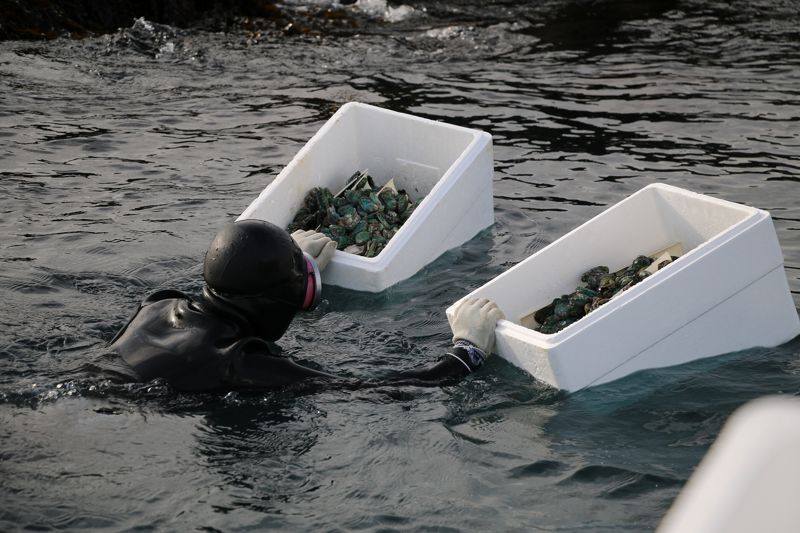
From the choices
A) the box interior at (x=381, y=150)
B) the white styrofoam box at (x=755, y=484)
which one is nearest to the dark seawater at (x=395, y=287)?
the box interior at (x=381, y=150)

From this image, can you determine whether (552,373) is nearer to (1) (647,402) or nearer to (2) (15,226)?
(1) (647,402)

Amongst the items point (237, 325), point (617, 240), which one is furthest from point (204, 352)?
point (617, 240)

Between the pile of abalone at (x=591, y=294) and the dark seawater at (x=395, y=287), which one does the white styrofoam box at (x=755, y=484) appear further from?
Result: the pile of abalone at (x=591, y=294)

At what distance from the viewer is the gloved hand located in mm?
5582

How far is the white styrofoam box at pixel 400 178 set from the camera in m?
5.80

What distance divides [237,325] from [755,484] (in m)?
3.21

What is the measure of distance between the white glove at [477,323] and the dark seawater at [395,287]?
0.59 feet

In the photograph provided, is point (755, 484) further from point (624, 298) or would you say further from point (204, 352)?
point (624, 298)

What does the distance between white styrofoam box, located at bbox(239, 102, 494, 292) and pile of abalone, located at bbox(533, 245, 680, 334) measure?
2.99ft

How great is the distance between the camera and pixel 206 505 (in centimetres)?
391

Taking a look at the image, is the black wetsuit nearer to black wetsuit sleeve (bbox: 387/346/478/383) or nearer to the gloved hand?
black wetsuit sleeve (bbox: 387/346/478/383)

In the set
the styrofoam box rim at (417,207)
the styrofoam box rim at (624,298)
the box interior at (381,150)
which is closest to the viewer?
the styrofoam box rim at (624,298)

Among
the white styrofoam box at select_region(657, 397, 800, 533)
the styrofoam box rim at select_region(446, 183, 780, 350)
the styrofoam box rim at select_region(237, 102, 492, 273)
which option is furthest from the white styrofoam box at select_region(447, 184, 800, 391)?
the white styrofoam box at select_region(657, 397, 800, 533)

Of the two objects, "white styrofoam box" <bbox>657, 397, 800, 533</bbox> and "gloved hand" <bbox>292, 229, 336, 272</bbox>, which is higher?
"white styrofoam box" <bbox>657, 397, 800, 533</bbox>
